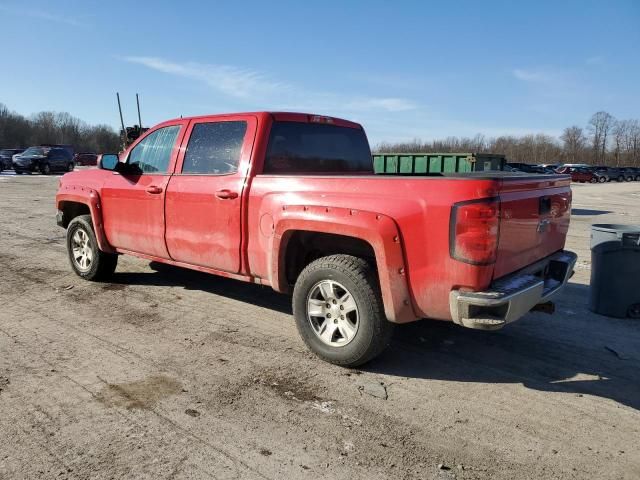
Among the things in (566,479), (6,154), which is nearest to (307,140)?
(566,479)

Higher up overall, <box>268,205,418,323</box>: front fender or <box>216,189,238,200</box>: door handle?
<box>216,189,238,200</box>: door handle

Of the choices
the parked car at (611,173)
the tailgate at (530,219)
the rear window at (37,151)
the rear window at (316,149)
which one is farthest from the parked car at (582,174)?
the tailgate at (530,219)

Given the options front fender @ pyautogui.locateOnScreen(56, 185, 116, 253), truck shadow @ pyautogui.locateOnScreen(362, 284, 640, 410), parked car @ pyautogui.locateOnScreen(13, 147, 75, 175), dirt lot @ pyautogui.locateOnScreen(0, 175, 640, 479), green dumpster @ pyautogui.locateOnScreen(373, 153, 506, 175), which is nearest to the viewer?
dirt lot @ pyautogui.locateOnScreen(0, 175, 640, 479)

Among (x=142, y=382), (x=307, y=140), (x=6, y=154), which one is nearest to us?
(x=142, y=382)

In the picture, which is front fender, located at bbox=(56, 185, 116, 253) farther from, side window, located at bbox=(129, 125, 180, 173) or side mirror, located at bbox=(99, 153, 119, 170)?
side window, located at bbox=(129, 125, 180, 173)

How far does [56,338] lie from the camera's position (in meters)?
4.41

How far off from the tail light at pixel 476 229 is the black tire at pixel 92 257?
4660 millimetres

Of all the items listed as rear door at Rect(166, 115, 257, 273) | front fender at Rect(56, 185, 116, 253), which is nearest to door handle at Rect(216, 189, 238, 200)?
A: rear door at Rect(166, 115, 257, 273)

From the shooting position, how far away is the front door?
525cm

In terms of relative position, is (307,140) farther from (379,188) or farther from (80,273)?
(80,273)

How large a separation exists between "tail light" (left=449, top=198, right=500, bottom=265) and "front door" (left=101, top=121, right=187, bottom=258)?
10.6 ft

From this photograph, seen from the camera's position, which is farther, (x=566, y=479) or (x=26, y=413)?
(x=26, y=413)

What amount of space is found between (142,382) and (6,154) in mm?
44910

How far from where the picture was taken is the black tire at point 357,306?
361 centimetres
